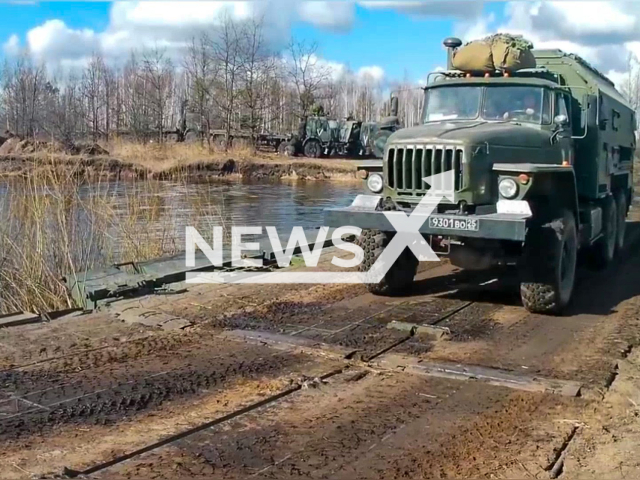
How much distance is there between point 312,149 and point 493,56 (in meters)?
34.8

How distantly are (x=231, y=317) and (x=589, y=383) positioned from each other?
3.32m

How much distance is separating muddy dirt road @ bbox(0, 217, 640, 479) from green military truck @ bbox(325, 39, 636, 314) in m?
0.56

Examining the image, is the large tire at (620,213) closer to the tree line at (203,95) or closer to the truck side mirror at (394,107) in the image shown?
the truck side mirror at (394,107)

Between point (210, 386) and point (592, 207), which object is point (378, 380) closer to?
point (210, 386)

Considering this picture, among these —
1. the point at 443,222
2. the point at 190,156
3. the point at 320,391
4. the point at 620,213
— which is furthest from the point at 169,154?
A: the point at 320,391

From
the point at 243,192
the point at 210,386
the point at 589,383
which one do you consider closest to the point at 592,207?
the point at 589,383

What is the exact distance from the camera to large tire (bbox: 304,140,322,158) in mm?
43250

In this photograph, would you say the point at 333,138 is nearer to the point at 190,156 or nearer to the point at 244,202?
the point at 190,156

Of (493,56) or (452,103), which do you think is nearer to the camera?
(452,103)

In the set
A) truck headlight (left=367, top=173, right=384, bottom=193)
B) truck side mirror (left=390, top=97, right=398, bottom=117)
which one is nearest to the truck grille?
truck headlight (left=367, top=173, right=384, bottom=193)

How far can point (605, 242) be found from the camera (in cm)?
1059

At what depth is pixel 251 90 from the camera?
49.2m

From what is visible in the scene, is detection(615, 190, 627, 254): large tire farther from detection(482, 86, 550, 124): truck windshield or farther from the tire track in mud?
the tire track in mud

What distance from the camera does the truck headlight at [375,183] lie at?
26.5ft
